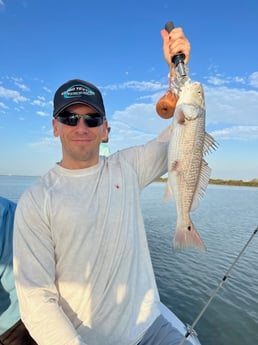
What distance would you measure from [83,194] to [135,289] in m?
0.88

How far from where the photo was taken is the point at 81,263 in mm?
2541

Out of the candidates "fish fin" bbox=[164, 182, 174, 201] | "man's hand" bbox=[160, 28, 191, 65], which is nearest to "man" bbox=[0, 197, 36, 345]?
"fish fin" bbox=[164, 182, 174, 201]

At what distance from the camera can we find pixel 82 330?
2.57 meters

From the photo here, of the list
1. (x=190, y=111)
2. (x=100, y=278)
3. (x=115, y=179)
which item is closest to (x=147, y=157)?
(x=115, y=179)

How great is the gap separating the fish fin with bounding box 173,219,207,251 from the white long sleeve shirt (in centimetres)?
A: 34

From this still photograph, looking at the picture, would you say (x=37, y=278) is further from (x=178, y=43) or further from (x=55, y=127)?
(x=178, y=43)

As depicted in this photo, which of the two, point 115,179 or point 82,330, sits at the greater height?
point 115,179

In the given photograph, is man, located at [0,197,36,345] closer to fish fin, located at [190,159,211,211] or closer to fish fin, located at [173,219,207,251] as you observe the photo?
fish fin, located at [173,219,207,251]

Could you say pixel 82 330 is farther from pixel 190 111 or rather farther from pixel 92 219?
pixel 190 111

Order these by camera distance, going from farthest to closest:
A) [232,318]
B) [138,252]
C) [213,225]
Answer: [213,225] → [232,318] → [138,252]

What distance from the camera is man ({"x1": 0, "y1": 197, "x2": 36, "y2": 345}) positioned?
3031 mm

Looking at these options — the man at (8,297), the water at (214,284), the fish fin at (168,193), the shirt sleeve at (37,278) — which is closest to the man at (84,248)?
the shirt sleeve at (37,278)

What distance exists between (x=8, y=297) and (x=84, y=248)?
3.72 feet

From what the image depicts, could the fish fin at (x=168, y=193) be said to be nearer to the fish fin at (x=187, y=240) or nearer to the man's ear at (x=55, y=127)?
the fish fin at (x=187, y=240)
